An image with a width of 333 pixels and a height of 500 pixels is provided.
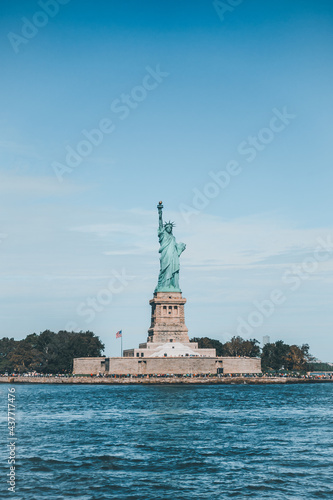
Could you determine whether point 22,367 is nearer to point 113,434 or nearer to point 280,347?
point 280,347

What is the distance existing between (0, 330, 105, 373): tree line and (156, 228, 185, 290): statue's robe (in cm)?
1925

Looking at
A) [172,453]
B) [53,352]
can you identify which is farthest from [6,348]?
[172,453]

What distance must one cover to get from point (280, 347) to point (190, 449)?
304ft

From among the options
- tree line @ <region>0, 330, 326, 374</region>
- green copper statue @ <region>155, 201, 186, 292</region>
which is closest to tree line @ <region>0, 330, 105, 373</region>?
tree line @ <region>0, 330, 326, 374</region>

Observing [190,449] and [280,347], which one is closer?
[190,449]

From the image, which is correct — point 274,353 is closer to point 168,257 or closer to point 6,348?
point 168,257

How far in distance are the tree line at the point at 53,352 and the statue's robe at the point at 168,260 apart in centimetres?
1925

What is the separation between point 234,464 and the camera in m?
28.2

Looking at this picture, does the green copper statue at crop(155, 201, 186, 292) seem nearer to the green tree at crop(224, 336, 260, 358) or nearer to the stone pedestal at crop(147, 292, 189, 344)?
the stone pedestal at crop(147, 292, 189, 344)

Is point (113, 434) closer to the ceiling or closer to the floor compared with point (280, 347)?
closer to the floor

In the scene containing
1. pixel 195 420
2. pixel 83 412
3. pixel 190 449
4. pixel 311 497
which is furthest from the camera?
pixel 83 412

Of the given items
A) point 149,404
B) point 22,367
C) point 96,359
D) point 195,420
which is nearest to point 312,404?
point 149,404

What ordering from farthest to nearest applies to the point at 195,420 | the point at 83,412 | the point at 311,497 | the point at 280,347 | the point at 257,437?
the point at 280,347 < the point at 83,412 < the point at 195,420 < the point at 257,437 < the point at 311,497

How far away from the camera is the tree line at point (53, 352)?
10944 cm
